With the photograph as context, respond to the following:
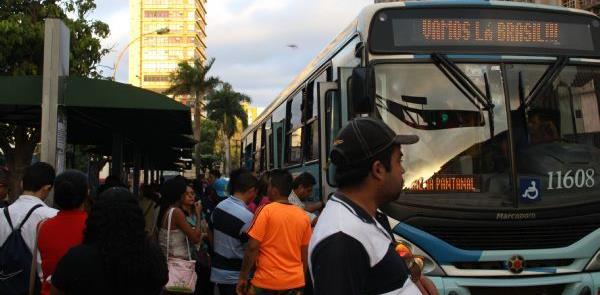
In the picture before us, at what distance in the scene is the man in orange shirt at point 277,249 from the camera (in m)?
4.90

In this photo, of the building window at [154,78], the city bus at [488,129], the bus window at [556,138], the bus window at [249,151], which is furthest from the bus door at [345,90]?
the building window at [154,78]

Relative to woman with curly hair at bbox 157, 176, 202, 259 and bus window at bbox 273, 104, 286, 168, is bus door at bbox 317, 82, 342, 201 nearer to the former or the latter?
woman with curly hair at bbox 157, 176, 202, 259

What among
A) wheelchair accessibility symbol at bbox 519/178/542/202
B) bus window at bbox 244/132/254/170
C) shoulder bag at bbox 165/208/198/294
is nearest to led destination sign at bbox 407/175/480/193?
wheelchair accessibility symbol at bbox 519/178/542/202

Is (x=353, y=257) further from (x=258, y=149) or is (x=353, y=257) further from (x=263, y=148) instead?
(x=258, y=149)

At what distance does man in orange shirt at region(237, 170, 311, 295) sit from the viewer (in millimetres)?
4898

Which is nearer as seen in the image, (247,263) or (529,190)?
(247,263)

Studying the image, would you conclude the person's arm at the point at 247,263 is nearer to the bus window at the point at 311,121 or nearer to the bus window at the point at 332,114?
the bus window at the point at 332,114

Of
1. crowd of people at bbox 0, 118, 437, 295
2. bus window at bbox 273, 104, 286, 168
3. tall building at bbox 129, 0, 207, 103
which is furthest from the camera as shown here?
tall building at bbox 129, 0, 207, 103

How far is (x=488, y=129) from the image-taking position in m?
5.64

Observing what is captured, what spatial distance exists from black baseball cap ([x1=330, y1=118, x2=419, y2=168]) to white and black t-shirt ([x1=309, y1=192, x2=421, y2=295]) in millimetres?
166

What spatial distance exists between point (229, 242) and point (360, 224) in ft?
11.8

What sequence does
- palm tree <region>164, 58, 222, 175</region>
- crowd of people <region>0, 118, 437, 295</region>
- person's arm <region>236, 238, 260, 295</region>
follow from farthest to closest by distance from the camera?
palm tree <region>164, 58, 222, 175</region> → person's arm <region>236, 238, 260, 295</region> → crowd of people <region>0, 118, 437, 295</region>

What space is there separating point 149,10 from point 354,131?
146274mm

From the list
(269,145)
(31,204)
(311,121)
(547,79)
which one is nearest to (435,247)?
(547,79)
